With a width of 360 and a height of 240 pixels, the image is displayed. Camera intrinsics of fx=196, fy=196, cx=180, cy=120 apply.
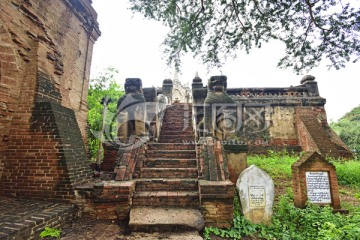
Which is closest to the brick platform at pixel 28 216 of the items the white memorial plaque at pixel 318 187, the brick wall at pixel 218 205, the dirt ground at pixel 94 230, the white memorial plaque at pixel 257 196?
the dirt ground at pixel 94 230

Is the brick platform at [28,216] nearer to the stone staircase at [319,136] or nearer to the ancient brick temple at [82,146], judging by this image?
the ancient brick temple at [82,146]

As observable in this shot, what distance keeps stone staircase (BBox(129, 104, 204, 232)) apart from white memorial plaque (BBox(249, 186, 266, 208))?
1.08 metres

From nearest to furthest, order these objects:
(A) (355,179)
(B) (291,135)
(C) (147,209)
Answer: (C) (147,209) < (A) (355,179) < (B) (291,135)

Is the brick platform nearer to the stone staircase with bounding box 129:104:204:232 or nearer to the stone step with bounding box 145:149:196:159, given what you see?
the stone staircase with bounding box 129:104:204:232

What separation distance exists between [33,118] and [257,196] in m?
5.04

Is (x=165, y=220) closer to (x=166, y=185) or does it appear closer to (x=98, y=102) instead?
(x=166, y=185)

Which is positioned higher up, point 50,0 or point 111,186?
point 50,0

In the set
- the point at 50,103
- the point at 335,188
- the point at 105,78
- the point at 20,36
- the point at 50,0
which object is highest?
the point at 105,78

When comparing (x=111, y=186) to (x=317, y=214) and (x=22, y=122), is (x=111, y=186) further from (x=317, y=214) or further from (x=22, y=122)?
(x=317, y=214)

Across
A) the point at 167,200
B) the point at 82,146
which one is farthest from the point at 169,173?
the point at 82,146

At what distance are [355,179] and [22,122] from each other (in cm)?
1001

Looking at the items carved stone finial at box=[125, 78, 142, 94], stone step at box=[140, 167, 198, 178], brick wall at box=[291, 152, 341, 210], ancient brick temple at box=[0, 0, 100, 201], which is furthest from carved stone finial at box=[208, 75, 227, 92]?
ancient brick temple at box=[0, 0, 100, 201]

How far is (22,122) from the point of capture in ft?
14.0

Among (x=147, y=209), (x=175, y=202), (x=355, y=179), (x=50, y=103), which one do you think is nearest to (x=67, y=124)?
(x=50, y=103)
